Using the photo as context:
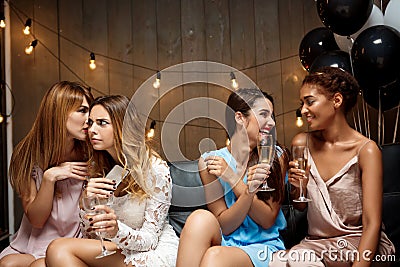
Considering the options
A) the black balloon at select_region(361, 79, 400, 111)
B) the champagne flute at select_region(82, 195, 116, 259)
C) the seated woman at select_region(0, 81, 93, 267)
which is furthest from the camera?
the black balloon at select_region(361, 79, 400, 111)

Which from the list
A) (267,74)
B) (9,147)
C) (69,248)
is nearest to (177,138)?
(267,74)

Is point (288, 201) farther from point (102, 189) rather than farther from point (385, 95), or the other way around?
point (102, 189)

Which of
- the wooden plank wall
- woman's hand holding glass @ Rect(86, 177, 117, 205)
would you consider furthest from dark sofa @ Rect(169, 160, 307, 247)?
the wooden plank wall

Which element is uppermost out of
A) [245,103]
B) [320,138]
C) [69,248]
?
[245,103]

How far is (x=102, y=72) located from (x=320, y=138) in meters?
1.91

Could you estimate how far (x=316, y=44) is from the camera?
2.85m

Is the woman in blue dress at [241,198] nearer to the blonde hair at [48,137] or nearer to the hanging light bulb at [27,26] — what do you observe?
the blonde hair at [48,137]

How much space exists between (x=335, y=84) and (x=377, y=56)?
0.40 metres

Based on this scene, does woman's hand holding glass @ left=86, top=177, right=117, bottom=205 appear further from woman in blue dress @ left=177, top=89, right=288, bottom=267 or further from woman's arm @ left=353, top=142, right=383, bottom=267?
woman's arm @ left=353, top=142, right=383, bottom=267

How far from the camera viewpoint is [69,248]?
6.43 ft

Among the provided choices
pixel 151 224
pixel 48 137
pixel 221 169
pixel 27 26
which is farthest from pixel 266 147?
pixel 27 26

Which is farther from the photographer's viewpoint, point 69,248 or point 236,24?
point 236,24

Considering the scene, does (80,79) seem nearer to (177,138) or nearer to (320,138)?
(177,138)

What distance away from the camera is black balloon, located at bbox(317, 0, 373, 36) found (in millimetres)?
2400
